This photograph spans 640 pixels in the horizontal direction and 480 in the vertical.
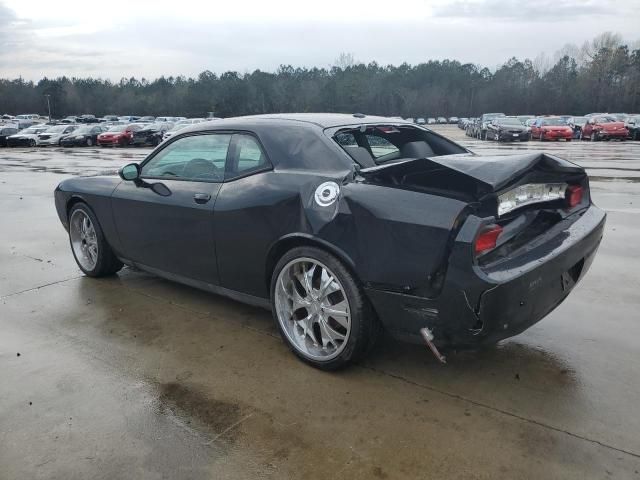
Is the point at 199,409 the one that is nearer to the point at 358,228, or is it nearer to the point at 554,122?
the point at 358,228

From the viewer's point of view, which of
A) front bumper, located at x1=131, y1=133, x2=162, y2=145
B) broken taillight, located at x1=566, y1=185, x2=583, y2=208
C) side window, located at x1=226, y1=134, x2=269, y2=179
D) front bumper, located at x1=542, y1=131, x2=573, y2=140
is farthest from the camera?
front bumper, located at x1=131, y1=133, x2=162, y2=145

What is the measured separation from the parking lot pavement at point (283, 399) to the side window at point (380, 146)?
137 centimetres

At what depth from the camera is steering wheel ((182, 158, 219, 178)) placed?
3914 millimetres

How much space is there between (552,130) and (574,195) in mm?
29443

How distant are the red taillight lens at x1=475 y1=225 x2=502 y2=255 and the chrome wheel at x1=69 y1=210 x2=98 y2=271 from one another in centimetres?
376

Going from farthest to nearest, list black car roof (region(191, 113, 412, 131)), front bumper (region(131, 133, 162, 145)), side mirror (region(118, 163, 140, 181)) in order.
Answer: front bumper (region(131, 133, 162, 145)) < side mirror (region(118, 163, 140, 181)) < black car roof (region(191, 113, 412, 131))

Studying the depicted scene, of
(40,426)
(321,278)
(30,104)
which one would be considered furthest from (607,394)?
(30,104)

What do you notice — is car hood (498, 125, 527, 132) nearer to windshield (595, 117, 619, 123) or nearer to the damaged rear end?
windshield (595, 117, 619, 123)

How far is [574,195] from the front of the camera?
11.5 feet

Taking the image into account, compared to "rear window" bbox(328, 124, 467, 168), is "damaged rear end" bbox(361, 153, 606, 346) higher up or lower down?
lower down

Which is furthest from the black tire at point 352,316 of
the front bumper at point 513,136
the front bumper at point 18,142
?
the front bumper at point 18,142

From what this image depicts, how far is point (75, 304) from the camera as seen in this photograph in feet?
14.8

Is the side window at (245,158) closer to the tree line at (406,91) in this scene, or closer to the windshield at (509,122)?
the windshield at (509,122)

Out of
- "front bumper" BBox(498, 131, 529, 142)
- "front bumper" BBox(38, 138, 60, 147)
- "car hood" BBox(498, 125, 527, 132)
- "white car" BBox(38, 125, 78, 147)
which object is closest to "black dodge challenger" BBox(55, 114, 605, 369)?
"front bumper" BBox(498, 131, 529, 142)
